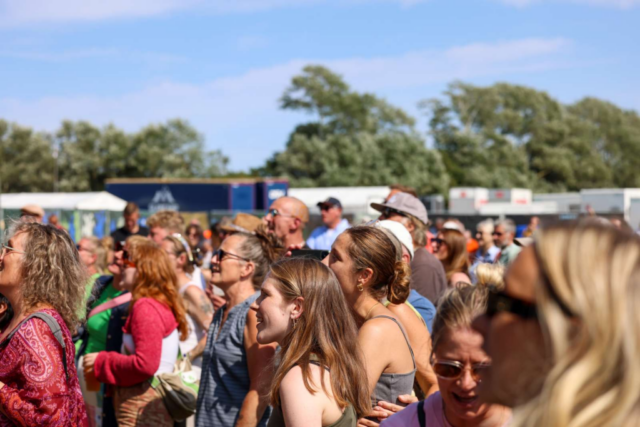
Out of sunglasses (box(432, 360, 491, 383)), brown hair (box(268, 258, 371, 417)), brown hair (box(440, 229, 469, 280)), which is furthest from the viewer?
brown hair (box(440, 229, 469, 280))

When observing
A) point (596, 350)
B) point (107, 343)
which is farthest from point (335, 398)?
point (107, 343)

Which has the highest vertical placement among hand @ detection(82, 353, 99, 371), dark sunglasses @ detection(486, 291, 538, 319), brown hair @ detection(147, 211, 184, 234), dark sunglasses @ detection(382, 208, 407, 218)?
dark sunglasses @ detection(486, 291, 538, 319)

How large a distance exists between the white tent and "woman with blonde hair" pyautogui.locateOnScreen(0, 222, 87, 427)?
20.1m

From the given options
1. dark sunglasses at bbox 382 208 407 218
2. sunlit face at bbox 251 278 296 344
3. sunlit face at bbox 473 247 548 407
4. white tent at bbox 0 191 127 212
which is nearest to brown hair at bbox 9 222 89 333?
sunlit face at bbox 251 278 296 344

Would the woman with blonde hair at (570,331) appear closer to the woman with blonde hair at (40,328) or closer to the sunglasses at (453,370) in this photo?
the sunglasses at (453,370)

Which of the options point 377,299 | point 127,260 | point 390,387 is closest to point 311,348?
point 390,387

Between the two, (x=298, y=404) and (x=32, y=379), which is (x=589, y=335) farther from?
(x=32, y=379)

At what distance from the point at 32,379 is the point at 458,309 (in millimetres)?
1894

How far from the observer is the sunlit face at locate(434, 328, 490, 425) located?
1.95 meters

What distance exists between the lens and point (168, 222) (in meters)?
7.46

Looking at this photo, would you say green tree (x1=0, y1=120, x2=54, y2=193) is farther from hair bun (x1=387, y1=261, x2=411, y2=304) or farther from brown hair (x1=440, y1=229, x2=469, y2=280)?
hair bun (x1=387, y1=261, x2=411, y2=304)

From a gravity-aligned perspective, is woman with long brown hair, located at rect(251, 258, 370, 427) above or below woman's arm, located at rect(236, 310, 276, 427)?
above

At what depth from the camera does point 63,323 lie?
313 centimetres

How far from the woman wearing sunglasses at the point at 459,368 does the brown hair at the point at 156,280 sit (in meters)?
2.96
